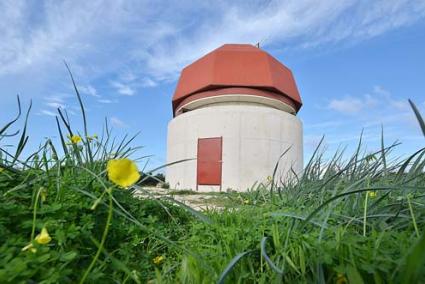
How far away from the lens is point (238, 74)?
9695 millimetres

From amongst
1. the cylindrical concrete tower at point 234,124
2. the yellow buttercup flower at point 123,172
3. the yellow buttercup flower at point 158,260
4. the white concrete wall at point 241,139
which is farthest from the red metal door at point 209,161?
the yellow buttercup flower at point 123,172

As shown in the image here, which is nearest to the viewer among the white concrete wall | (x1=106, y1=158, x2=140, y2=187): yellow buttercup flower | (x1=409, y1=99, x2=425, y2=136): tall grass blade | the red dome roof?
(x1=106, y1=158, x2=140, y2=187): yellow buttercup flower

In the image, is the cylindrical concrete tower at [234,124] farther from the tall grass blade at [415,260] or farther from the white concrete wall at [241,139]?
the tall grass blade at [415,260]

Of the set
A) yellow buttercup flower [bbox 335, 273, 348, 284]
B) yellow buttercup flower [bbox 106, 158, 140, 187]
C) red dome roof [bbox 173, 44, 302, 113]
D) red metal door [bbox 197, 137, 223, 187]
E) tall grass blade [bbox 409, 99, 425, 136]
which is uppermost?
red dome roof [bbox 173, 44, 302, 113]

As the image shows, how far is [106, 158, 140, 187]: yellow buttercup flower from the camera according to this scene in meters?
0.64

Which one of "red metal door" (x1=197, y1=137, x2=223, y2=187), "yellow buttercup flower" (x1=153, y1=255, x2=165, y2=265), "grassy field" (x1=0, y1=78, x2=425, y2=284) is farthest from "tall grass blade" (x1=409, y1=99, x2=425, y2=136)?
"red metal door" (x1=197, y1=137, x2=223, y2=187)

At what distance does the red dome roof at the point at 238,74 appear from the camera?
31.4 ft

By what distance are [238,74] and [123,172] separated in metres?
9.36

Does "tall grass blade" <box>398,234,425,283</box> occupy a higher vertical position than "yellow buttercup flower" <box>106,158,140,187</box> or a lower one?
lower

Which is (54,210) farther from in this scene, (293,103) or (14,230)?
(293,103)

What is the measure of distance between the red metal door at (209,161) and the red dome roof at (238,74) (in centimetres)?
175

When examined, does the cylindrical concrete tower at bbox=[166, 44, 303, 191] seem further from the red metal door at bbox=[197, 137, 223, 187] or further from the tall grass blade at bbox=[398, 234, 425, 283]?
the tall grass blade at bbox=[398, 234, 425, 283]

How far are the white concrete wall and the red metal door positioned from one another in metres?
0.15

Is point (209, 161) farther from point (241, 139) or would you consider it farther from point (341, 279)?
point (341, 279)
